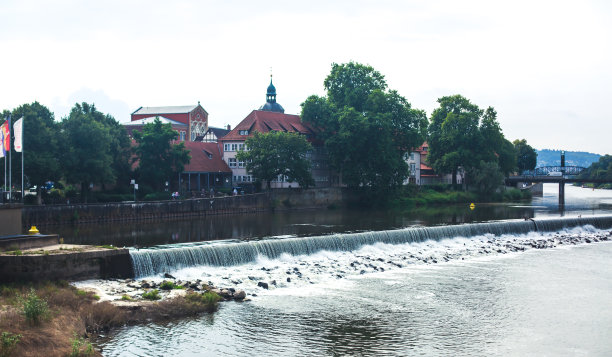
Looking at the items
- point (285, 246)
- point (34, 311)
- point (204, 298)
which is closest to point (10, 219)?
point (204, 298)

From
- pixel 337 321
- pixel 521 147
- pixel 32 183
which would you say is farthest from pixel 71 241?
pixel 521 147

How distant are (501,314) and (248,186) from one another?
53.1 m

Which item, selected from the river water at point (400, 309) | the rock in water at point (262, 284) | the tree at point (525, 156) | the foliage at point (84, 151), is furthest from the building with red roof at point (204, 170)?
the tree at point (525, 156)

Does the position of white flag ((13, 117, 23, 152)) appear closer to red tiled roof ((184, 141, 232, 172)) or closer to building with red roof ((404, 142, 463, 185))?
red tiled roof ((184, 141, 232, 172))

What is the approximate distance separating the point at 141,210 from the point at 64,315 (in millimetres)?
36910

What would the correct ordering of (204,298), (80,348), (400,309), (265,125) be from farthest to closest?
(265,125) → (400,309) → (204,298) → (80,348)

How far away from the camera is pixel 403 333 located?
22.9 meters

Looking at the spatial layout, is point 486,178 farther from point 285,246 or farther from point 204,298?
point 204,298

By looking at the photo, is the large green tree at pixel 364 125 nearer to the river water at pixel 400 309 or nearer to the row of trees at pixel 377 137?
the row of trees at pixel 377 137

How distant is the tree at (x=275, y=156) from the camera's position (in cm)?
7194

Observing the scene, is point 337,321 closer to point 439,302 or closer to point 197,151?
point 439,302

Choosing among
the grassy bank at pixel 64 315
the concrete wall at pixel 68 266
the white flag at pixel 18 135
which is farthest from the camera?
the white flag at pixel 18 135

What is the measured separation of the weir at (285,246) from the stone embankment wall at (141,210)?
1790cm

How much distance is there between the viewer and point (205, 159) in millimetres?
80312
